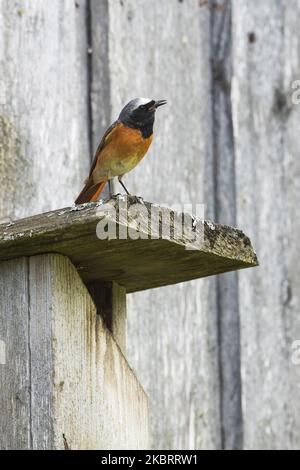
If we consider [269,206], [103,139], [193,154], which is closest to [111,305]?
[103,139]

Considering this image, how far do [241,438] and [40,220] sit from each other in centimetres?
139

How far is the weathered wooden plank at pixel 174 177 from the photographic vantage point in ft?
11.0

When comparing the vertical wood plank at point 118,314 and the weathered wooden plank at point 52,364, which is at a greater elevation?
the vertical wood plank at point 118,314

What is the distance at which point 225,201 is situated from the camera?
12.3 ft

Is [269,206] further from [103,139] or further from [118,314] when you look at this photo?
[118,314]

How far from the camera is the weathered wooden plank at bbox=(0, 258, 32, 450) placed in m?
2.54

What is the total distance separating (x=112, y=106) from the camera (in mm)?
3314

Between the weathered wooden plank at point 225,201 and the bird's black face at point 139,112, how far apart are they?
52cm

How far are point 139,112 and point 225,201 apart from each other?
2.01 ft

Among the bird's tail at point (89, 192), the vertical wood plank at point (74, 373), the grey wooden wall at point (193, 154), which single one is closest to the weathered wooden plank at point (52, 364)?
the vertical wood plank at point (74, 373)

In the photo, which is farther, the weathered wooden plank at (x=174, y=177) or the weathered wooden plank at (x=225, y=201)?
the weathered wooden plank at (x=225, y=201)

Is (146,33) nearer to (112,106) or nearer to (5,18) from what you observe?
(112,106)

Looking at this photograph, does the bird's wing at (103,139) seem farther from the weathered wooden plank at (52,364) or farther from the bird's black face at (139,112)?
the weathered wooden plank at (52,364)

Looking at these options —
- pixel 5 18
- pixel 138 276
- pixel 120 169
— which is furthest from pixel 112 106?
pixel 138 276
